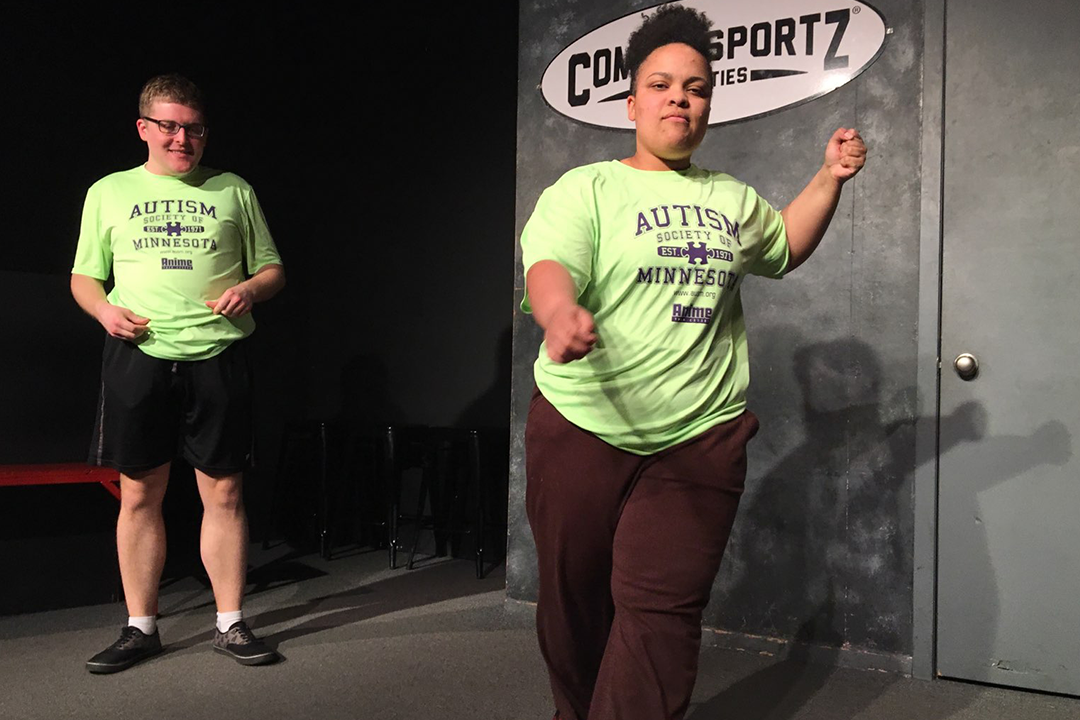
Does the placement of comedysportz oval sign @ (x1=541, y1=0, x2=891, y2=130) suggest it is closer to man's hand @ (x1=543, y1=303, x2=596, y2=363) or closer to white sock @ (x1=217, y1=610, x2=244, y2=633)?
man's hand @ (x1=543, y1=303, x2=596, y2=363)

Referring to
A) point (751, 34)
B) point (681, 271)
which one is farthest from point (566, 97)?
point (681, 271)

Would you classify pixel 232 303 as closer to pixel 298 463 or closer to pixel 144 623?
pixel 144 623

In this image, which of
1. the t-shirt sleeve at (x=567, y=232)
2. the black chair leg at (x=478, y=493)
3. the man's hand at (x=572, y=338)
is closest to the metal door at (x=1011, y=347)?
the t-shirt sleeve at (x=567, y=232)

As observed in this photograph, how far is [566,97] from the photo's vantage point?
3.30 metres

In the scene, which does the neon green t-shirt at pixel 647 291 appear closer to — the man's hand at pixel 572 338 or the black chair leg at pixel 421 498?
the man's hand at pixel 572 338

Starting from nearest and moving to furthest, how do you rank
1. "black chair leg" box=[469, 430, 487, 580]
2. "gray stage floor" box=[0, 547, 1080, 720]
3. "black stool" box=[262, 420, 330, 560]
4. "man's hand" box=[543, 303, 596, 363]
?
1. "man's hand" box=[543, 303, 596, 363]
2. "gray stage floor" box=[0, 547, 1080, 720]
3. "black chair leg" box=[469, 430, 487, 580]
4. "black stool" box=[262, 420, 330, 560]

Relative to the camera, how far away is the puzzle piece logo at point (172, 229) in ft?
8.90

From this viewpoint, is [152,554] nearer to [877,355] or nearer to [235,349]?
[235,349]

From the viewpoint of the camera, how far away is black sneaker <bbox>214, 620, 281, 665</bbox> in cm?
271

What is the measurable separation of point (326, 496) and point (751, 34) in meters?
2.88

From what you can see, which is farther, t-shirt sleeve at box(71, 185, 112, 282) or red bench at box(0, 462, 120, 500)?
red bench at box(0, 462, 120, 500)

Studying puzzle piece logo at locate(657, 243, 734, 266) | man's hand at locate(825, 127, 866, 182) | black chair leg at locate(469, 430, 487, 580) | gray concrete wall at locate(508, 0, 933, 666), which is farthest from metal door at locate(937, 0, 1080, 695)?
black chair leg at locate(469, 430, 487, 580)

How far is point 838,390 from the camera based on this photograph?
280cm

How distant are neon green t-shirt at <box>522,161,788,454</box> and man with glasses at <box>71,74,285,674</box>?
1.34 metres
